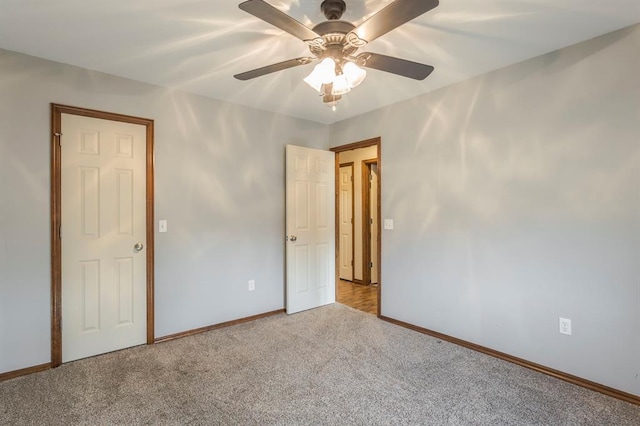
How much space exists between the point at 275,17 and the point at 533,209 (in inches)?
90.1

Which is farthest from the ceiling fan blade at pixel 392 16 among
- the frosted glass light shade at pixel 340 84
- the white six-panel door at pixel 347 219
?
the white six-panel door at pixel 347 219

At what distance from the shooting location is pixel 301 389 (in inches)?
86.0

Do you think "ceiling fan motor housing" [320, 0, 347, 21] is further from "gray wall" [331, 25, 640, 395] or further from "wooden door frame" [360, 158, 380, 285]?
"wooden door frame" [360, 158, 380, 285]

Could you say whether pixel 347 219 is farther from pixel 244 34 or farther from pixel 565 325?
pixel 244 34

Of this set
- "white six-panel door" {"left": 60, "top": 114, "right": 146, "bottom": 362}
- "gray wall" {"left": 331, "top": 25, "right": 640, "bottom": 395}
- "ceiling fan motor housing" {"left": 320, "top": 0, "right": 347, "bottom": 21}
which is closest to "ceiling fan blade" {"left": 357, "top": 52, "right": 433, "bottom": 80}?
"ceiling fan motor housing" {"left": 320, "top": 0, "right": 347, "bottom": 21}

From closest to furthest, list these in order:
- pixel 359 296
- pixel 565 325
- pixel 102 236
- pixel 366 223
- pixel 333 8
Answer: pixel 333 8
pixel 565 325
pixel 102 236
pixel 359 296
pixel 366 223

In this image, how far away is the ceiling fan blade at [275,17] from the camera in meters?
1.35

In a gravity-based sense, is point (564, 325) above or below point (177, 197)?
below

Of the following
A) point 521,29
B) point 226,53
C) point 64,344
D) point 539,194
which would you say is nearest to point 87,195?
point 64,344

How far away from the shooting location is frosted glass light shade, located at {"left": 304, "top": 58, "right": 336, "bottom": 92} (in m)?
1.77

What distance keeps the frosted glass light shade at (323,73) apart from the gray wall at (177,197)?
5.91 feet

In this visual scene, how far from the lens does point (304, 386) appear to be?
2.22m

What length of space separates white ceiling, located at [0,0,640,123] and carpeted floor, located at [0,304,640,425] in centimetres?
237

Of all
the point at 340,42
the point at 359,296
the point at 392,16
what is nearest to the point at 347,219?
the point at 359,296
